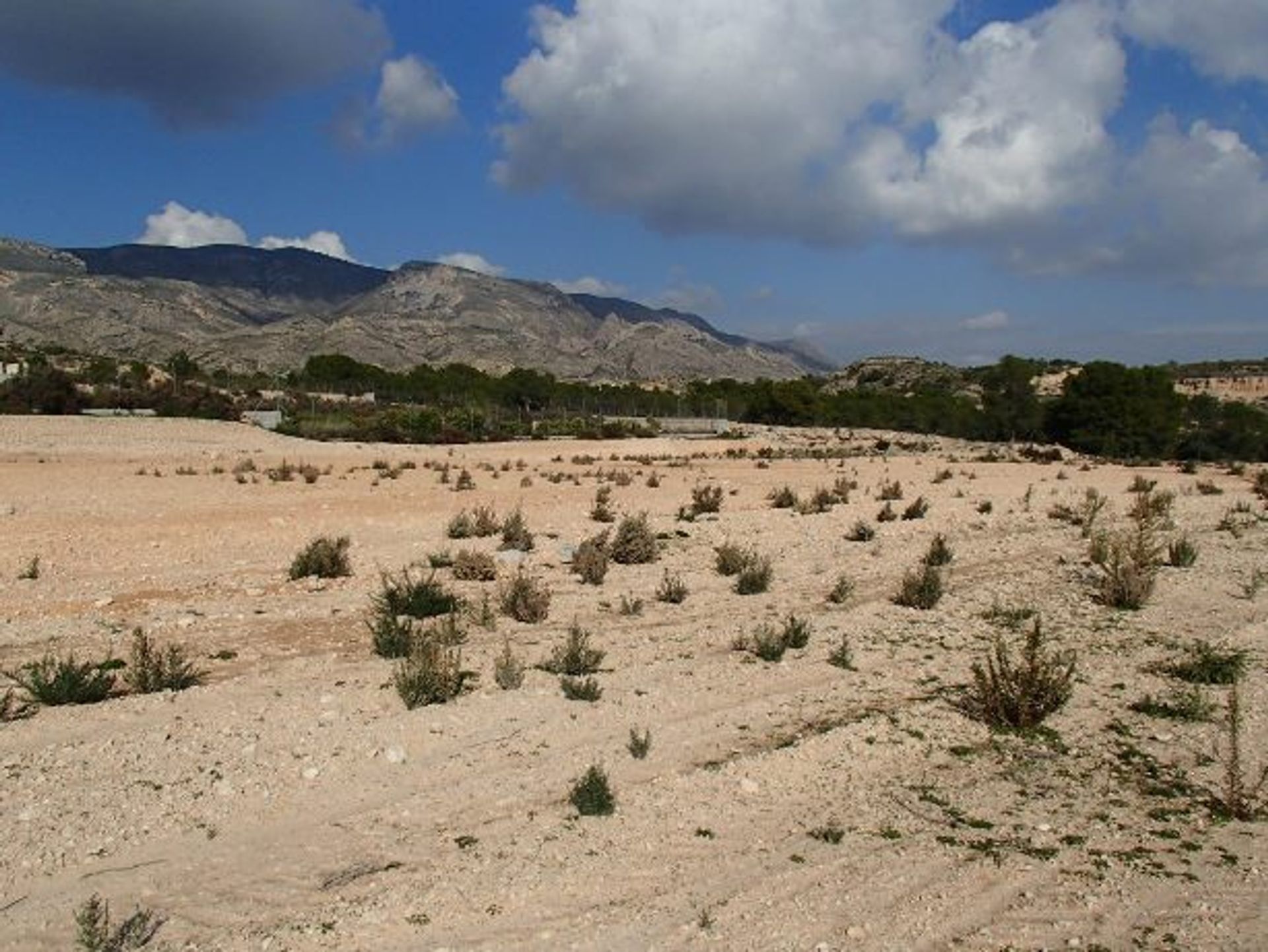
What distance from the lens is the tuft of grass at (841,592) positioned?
1191cm

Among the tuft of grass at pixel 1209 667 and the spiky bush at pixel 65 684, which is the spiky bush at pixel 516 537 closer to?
the spiky bush at pixel 65 684

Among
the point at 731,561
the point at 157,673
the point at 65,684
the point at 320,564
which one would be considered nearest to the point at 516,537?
the point at 320,564

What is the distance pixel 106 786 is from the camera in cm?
611

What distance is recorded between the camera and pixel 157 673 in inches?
314

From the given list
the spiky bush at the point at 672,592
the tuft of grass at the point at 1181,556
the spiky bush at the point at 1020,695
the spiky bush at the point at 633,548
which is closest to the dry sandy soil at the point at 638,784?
the spiky bush at the point at 1020,695

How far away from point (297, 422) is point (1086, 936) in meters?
58.0

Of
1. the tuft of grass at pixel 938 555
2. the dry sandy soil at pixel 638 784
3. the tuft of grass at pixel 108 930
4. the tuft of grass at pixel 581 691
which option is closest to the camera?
the tuft of grass at pixel 108 930

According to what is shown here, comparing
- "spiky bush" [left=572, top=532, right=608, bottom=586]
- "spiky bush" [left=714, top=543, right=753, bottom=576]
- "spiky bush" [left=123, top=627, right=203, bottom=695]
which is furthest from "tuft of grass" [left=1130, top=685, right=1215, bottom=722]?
"spiky bush" [left=123, top=627, right=203, bottom=695]

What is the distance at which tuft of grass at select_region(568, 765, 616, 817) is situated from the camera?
581 cm

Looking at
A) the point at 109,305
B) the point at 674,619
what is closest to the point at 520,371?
the point at 674,619

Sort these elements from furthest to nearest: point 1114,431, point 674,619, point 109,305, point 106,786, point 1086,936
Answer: point 109,305
point 1114,431
point 674,619
point 106,786
point 1086,936

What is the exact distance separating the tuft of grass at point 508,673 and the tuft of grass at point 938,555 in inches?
306

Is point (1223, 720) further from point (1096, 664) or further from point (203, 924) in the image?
point (203, 924)

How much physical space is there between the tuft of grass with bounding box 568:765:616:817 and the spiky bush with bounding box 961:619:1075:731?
10.6 feet
